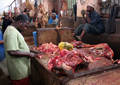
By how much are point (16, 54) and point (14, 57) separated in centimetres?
12

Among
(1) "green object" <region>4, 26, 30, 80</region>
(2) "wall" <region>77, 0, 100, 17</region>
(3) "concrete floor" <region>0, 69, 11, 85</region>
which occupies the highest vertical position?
(2) "wall" <region>77, 0, 100, 17</region>

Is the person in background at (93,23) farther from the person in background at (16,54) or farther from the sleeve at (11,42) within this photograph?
the sleeve at (11,42)

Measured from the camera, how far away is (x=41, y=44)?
5.47 meters


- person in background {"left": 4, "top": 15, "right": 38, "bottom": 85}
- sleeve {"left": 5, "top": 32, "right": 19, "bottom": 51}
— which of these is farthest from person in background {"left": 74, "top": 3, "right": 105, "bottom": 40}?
sleeve {"left": 5, "top": 32, "right": 19, "bottom": 51}

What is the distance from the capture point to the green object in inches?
120

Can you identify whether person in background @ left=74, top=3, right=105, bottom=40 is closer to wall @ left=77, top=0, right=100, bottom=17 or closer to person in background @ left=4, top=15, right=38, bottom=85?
wall @ left=77, top=0, right=100, bottom=17

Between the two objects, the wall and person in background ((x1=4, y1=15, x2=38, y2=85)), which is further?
the wall

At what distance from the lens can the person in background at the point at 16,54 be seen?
3.05 metres

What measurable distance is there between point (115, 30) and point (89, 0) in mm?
2264

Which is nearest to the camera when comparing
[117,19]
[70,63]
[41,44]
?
[70,63]

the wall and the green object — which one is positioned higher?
the wall

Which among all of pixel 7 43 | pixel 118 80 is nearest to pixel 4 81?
pixel 7 43

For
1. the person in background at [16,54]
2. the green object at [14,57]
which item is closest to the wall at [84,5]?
the person in background at [16,54]

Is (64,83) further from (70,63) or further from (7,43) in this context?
(7,43)
